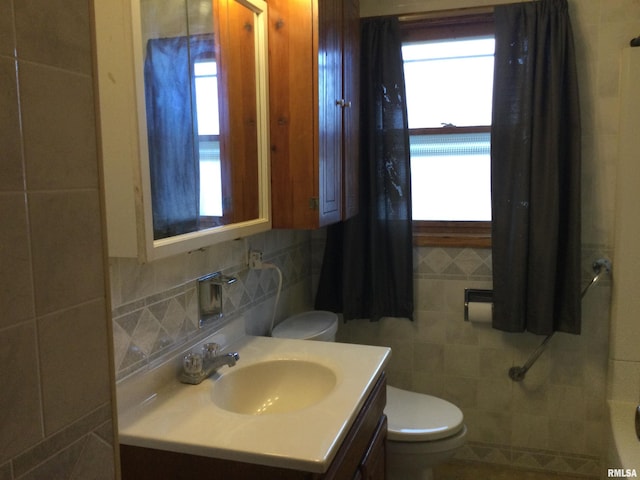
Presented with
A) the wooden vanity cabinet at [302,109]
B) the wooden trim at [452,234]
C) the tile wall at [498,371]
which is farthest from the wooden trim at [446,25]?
the tile wall at [498,371]

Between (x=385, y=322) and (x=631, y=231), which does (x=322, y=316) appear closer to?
(x=385, y=322)

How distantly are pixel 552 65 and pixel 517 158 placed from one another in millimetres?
397

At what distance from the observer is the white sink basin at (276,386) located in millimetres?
1617

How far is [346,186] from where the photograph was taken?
86.7 inches

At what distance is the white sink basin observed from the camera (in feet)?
5.31

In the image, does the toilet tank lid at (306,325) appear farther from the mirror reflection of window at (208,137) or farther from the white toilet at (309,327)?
the mirror reflection of window at (208,137)

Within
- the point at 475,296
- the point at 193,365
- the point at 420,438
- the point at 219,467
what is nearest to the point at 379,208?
the point at 475,296

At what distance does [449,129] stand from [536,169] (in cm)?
47

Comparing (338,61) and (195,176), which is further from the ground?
(338,61)

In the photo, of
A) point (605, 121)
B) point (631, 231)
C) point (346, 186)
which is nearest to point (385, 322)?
point (346, 186)

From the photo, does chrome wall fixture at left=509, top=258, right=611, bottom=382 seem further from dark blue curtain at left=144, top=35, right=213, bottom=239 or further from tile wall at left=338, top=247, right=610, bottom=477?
dark blue curtain at left=144, top=35, right=213, bottom=239

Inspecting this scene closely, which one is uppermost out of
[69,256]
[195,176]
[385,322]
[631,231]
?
[195,176]

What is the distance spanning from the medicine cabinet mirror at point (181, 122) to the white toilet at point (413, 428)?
0.55 m

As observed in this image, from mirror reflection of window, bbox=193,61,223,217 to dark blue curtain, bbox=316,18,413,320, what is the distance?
1045 millimetres
